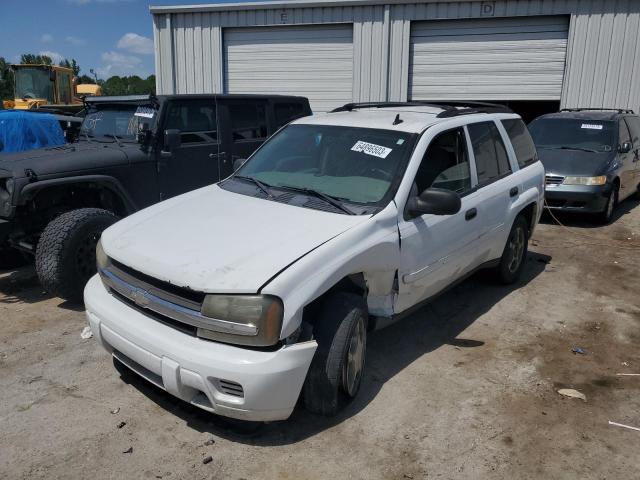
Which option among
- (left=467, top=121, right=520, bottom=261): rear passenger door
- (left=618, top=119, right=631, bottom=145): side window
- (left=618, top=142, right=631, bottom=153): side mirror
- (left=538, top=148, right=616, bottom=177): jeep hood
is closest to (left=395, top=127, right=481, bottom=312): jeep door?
(left=467, top=121, right=520, bottom=261): rear passenger door

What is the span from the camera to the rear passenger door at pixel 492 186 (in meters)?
4.66

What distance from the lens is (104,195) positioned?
222 inches

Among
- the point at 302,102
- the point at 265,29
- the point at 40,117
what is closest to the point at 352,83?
the point at 265,29

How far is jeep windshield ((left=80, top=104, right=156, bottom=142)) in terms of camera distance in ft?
19.9

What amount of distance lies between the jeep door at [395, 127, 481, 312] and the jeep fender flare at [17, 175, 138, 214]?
3163 mm

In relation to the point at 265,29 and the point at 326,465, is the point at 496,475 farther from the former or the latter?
the point at 265,29

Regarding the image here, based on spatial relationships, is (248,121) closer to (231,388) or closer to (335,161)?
(335,161)

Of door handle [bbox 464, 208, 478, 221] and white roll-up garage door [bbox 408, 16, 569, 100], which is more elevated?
white roll-up garage door [bbox 408, 16, 569, 100]

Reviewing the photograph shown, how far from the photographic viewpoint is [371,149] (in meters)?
4.05

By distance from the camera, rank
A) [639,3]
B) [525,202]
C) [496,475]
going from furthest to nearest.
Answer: [639,3]
[525,202]
[496,475]

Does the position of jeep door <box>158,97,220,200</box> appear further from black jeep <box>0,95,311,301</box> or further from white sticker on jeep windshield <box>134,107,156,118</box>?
white sticker on jeep windshield <box>134,107,156,118</box>

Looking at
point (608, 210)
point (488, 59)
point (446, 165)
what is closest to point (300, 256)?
point (446, 165)

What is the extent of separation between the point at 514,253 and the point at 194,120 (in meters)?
3.80

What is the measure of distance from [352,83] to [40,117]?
7350 mm
